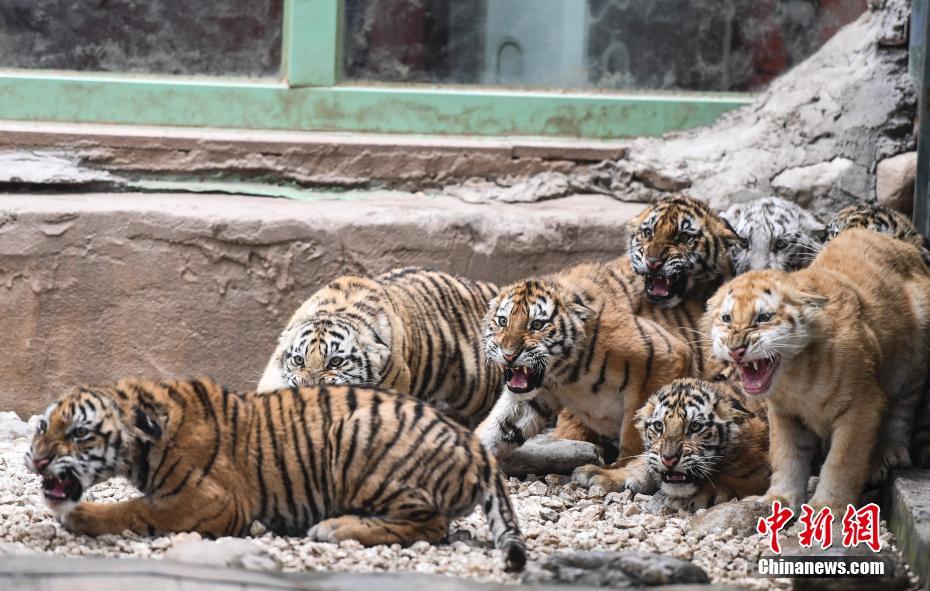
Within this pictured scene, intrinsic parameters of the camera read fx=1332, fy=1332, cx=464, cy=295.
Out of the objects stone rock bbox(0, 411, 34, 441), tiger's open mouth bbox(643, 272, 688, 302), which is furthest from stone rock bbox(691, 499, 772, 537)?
stone rock bbox(0, 411, 34, 441)

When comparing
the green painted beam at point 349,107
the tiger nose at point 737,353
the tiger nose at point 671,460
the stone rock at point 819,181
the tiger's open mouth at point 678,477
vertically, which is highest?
the green painted beam at point 349,107

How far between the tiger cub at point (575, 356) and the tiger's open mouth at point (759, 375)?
649mm

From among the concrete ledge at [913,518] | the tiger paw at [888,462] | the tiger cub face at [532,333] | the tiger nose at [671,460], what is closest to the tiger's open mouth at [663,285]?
the tiger cub face at [532,333]

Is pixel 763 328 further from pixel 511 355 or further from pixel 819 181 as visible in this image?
pixel 819 181

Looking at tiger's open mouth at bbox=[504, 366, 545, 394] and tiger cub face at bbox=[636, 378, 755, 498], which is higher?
tiger's open mouth at bbox=[504, 366, 545, 394]

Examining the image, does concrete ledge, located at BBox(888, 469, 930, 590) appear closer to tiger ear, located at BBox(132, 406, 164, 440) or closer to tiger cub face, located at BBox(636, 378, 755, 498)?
tiger cub face, located at BBox(636, 378, 755, 498)

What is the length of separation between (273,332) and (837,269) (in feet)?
8.19

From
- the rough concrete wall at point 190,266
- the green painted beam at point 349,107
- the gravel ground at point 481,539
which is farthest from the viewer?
the green painted beam at point 349,107

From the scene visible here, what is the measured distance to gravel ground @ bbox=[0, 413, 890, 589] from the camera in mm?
3850

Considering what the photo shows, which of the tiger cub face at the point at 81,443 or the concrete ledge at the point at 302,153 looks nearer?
the tiger cub face at the point at 81,443

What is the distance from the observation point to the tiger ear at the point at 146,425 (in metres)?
4.02

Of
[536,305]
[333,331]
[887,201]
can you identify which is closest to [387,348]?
[333,331]

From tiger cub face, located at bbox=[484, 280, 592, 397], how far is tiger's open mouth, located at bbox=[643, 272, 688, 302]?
482 mm

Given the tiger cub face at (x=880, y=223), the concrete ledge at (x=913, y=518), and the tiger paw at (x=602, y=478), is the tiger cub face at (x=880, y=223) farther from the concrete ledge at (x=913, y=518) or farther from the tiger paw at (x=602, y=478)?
the tiger paw at (x=602, y=478)
